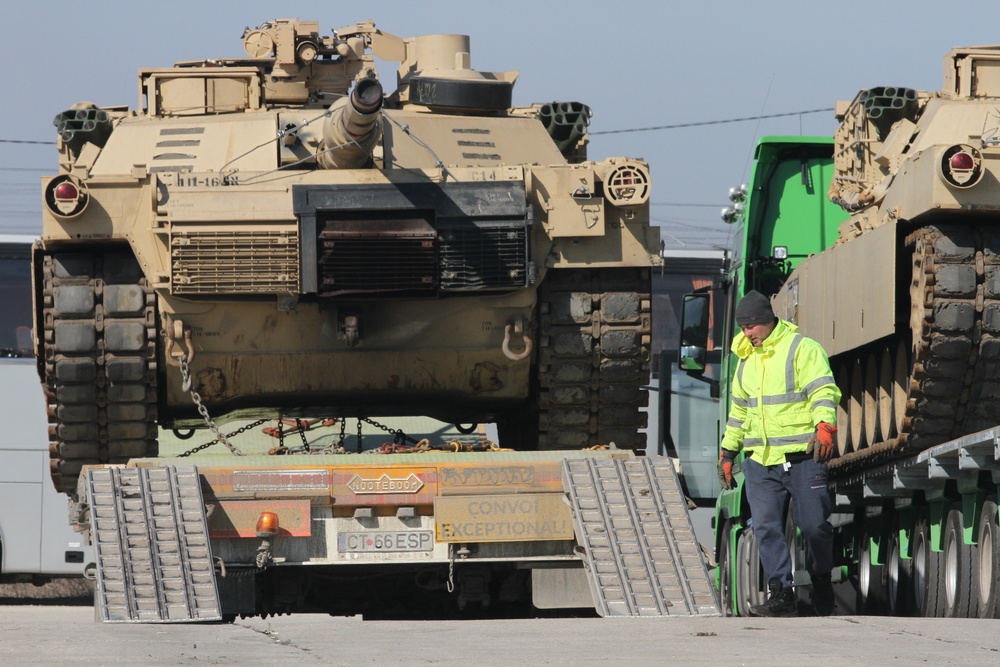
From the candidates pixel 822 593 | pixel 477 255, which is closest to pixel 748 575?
pixel 822 593

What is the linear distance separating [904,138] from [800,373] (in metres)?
2.70

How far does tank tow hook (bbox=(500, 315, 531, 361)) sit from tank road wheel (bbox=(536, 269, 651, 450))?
21 cm

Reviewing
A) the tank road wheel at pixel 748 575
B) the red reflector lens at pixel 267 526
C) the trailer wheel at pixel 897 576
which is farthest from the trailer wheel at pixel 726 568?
the red reflector lens at pixel 267 526

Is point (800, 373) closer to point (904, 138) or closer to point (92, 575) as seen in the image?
point (904, 138)

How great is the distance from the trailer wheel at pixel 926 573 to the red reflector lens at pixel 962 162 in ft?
7.21

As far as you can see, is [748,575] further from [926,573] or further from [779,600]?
[779,600]

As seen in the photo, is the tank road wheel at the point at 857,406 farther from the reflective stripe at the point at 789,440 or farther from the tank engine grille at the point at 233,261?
the tank engine grille at the point at 233,261

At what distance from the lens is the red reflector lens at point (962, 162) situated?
9.61 metres

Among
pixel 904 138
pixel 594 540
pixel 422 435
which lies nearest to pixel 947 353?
pixel 904 138

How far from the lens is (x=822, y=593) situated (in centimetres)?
980

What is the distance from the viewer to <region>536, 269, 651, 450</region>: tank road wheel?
448 inches

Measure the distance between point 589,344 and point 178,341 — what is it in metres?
2.58

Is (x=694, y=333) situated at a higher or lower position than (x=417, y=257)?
lower

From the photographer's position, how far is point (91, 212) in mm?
10914
